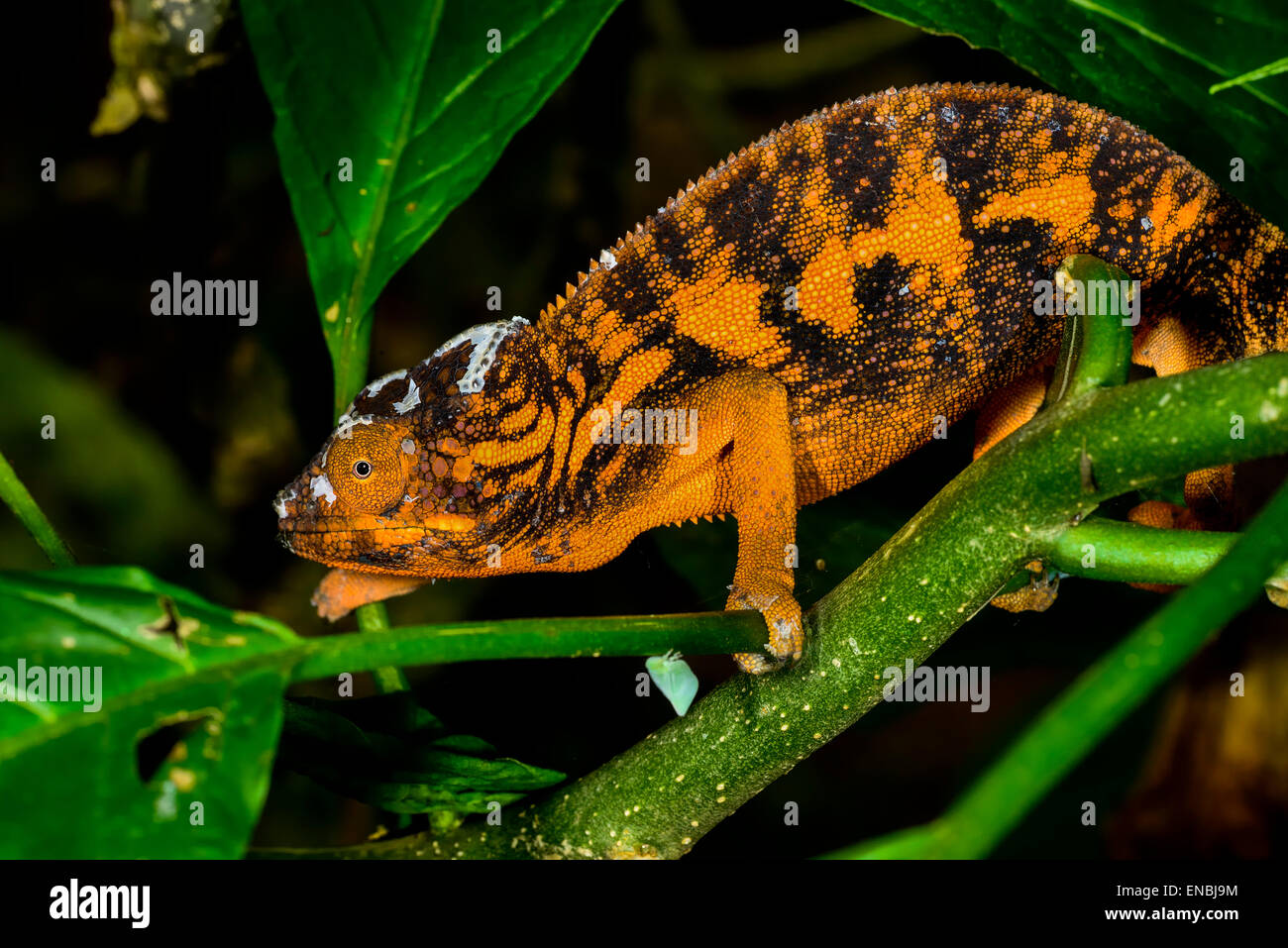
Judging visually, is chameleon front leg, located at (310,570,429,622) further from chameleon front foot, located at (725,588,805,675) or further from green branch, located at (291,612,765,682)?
green branch, located at (291,612,765,682)

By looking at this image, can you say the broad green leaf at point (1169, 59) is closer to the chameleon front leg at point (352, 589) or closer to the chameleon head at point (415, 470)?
the chameleon head at point (415, 470)

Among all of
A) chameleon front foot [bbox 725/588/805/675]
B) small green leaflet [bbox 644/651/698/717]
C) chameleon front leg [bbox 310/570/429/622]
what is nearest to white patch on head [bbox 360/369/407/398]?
chameleon front leg [bbox 310/570/429/622]

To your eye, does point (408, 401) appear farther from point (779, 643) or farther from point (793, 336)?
point (779, 643)

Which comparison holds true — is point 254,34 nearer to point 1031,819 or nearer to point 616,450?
point 616,450

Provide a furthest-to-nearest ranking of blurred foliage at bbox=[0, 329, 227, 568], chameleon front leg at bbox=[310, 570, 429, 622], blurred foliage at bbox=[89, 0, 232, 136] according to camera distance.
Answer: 1. blurred foliage at bbox=[0, 329, 227, 568]
2. chameleon front leg at bbox=[310, 570, 429, 622]
3. blurred foliage at bbox=[89, 0, 232, 136]

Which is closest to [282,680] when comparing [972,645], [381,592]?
[381,592]

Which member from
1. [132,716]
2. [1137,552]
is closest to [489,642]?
[132,716]
